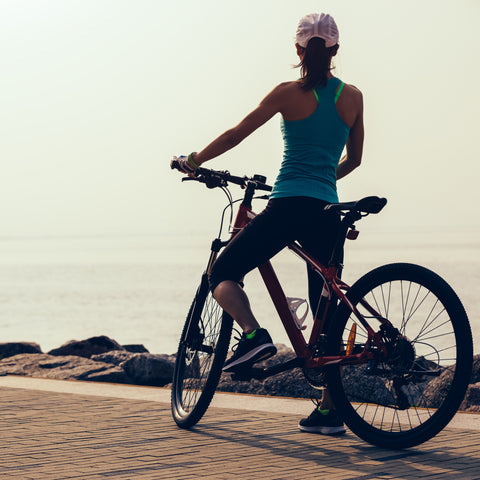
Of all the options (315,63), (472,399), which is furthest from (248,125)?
(472,399)

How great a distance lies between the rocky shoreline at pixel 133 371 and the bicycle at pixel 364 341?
0.22 m

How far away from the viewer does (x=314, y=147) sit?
16.7ft

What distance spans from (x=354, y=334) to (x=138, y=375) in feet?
16.2

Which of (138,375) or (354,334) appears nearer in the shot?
(354,334)

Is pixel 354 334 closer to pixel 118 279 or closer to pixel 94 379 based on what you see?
pixel 94 379

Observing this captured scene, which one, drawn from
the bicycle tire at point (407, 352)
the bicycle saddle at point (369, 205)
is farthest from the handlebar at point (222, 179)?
the bicycle tire at point (407, 352)

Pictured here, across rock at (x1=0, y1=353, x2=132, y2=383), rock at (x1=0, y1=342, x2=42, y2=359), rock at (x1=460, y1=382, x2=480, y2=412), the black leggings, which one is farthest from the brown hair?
rock at (x1=0, y1=342, x2=42, y2=359)

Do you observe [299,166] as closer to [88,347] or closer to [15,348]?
[88,347]

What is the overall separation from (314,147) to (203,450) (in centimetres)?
165

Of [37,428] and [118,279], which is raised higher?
[118,279]

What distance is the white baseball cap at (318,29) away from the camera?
5.04 meters

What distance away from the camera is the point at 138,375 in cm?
960

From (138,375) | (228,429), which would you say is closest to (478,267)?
(138,375)

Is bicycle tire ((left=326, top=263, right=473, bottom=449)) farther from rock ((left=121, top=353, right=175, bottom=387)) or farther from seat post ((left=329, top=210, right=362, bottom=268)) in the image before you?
rock ((left=121, top=353, right=175, bottom=387))
